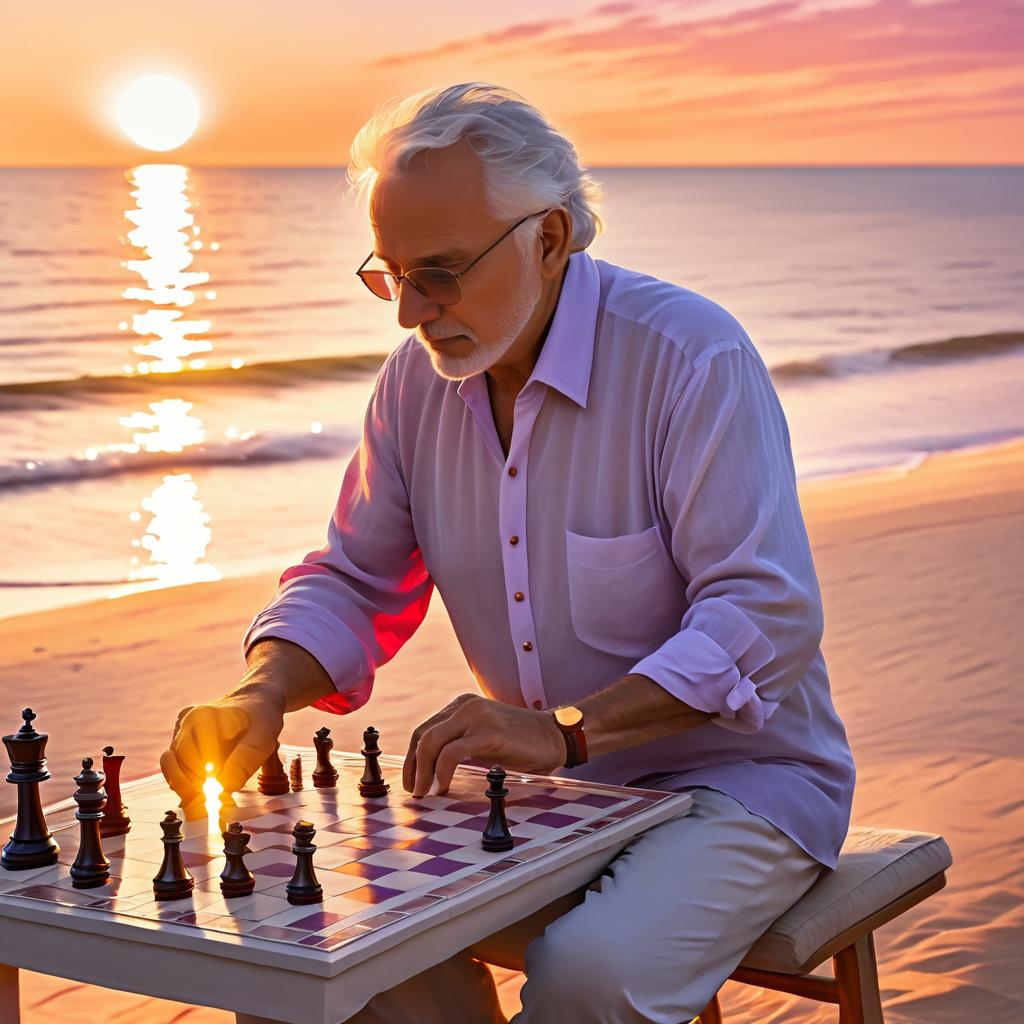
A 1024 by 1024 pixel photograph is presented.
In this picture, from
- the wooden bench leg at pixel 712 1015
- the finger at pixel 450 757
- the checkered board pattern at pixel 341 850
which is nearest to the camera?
the checkered board pattern at pixel 341 850

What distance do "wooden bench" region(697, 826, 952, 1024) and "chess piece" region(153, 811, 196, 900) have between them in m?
0.88

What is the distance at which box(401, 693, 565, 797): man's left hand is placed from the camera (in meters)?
2.17

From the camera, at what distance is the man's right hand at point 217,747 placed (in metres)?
2.22

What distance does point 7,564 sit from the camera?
902 centimetres

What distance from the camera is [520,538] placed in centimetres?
261

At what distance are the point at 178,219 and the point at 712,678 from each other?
134 ft

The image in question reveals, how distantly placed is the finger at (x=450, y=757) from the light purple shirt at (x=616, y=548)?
0.28m

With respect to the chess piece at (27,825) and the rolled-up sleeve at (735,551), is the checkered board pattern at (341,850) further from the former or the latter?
the rolled-up sleeve at (735,551)

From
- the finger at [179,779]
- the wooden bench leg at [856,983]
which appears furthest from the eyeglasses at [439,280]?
the wooden bench leg at [856,983]

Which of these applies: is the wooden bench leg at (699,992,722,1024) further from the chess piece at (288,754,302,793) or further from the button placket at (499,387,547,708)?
the chess piece at (288,754,302,793)

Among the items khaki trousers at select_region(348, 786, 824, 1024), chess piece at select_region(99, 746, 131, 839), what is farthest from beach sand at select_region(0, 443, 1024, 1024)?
chess piece at select_region(99, 746, 131, 839)

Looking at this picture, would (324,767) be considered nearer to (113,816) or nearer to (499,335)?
(113,816)

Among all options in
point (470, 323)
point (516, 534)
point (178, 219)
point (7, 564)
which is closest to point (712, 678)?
point (516, 534)

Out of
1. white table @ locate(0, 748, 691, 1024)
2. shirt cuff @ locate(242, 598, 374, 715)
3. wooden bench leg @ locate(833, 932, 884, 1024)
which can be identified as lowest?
wooden bench leg @ locate(833, 932, 884, 1024)
